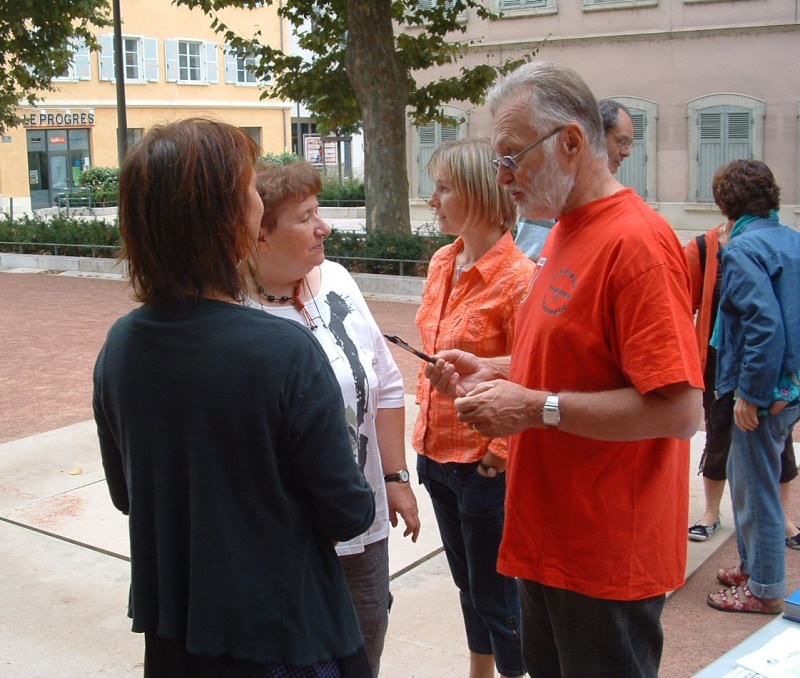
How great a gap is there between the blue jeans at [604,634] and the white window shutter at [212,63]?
45.9 metres

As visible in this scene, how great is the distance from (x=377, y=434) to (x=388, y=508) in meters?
0.22

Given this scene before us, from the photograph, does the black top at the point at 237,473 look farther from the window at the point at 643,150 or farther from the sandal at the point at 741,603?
the window at the point at 643,150

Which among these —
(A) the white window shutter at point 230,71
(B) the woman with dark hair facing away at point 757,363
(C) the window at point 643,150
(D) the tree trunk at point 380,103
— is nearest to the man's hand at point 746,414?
(B) the woman with dark hair facing away at point 757,363

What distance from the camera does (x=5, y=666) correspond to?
372 cm

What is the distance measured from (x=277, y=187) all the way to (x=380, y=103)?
12910 mm

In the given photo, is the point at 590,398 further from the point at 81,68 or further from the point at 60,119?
the point at 81,68

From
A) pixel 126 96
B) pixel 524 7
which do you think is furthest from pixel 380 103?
pixel 126 96

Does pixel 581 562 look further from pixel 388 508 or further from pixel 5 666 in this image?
pixel 5 666

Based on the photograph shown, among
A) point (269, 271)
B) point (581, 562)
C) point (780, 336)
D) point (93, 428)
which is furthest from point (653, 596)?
point (93, 428)

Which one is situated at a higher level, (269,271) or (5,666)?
(269,271)

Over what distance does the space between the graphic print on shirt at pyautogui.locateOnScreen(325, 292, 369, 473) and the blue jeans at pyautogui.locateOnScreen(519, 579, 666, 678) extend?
2.16 ft

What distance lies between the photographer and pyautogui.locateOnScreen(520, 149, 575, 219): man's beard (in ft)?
7.54

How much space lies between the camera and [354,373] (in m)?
2.67

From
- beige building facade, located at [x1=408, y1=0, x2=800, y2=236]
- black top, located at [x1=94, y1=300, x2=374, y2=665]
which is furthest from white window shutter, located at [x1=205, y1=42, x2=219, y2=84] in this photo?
black top, located at [x1=94, y1=300, x2=374, y2=665]
